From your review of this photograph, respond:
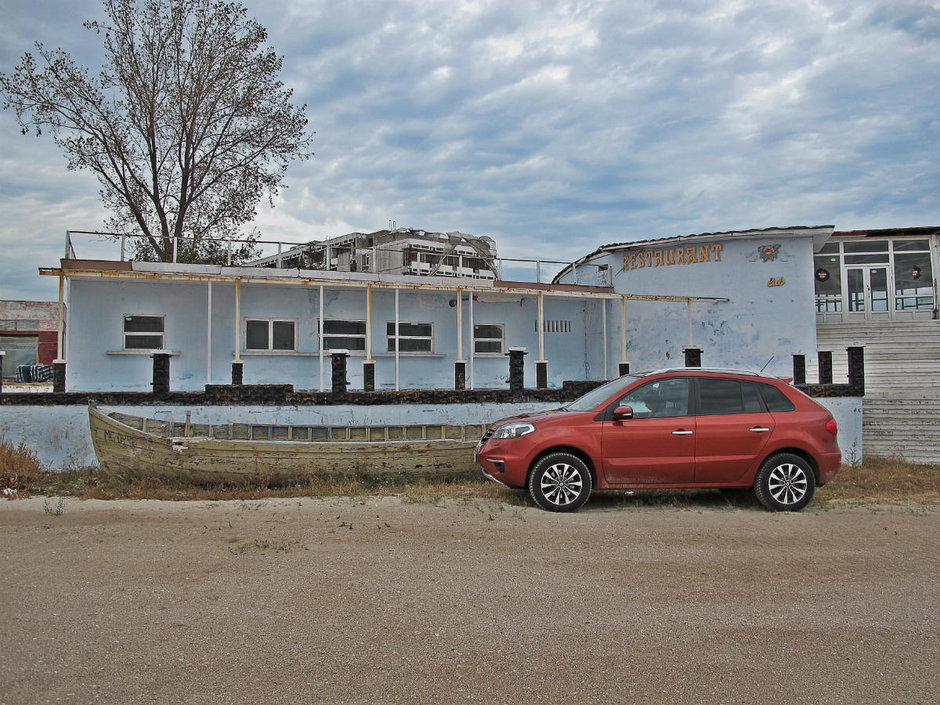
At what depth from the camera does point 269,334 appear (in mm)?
16828

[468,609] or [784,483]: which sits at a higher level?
[784,483]

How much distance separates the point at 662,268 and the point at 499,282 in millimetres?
5605

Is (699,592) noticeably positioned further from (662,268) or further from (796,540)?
(662,268)

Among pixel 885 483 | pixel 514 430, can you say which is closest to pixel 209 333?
pixel 514 430

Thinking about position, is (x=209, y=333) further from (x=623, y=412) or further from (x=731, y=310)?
(x=731, y=310)

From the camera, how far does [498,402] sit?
43.9ft

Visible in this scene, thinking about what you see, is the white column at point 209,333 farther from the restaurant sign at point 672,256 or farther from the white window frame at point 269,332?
the restaurant sign at point 672,256

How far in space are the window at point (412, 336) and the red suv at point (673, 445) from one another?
31.4 feet

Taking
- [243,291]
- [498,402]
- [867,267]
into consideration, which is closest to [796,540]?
[498,402]

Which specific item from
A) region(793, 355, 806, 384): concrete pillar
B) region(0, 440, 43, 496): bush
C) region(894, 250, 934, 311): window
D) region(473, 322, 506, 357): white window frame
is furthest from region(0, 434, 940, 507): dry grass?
region(894, 250, 934, 311): window

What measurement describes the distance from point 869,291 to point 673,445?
57.9 feet

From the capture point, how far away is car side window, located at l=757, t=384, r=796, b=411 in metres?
8.68

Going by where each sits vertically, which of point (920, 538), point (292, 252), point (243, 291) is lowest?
point (920, 538)

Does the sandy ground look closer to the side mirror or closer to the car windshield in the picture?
the side mirror
